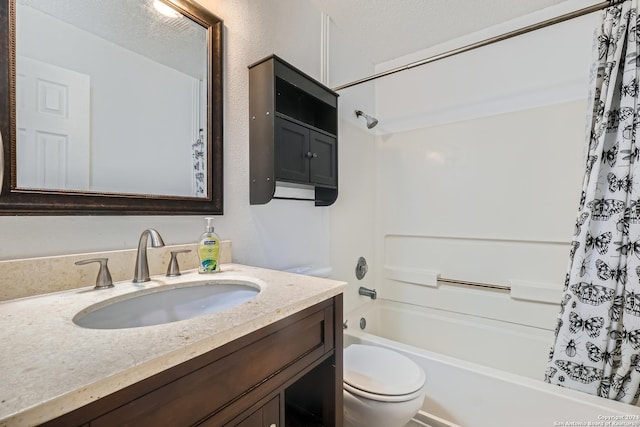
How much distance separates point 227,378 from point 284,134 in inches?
38.0

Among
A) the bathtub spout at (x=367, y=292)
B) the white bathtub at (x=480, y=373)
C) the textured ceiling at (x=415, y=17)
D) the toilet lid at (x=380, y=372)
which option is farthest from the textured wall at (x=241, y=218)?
the white bathtub at (x=480, y=373)

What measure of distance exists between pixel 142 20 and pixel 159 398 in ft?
3.73

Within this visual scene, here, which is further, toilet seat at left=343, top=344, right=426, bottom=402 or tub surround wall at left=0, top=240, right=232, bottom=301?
toilet seat at left=343, top=344, right=426, bottom=402

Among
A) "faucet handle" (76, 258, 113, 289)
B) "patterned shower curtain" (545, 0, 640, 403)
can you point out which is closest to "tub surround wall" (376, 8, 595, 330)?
"patterned shower curtain" (545, 0, 640, 403)

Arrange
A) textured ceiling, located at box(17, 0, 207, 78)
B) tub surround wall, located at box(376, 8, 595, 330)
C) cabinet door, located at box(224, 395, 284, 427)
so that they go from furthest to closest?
tub surround wall, located at box(376, 8, 595, 330), textured ceiling, located at box(17, 0, 207, 78), cabinet door, located at box(224, 395, 284, 427)

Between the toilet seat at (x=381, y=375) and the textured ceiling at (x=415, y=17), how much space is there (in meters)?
1.96

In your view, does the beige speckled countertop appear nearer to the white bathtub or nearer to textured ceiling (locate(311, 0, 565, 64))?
the white bathtub

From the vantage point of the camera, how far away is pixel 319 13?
5.63ft

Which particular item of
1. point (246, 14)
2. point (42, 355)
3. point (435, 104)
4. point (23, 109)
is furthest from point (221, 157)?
point (435, 104)

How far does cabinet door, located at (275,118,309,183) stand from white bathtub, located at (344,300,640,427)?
97 centimetres

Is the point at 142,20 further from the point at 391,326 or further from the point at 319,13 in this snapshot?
the point at 391,326

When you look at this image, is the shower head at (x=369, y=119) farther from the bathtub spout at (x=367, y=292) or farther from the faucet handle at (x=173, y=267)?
the faucet handle at (x=173, y=267)

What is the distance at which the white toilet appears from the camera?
3.27 feet

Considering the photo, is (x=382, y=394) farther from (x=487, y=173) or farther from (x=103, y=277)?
(x=487, y=173)
